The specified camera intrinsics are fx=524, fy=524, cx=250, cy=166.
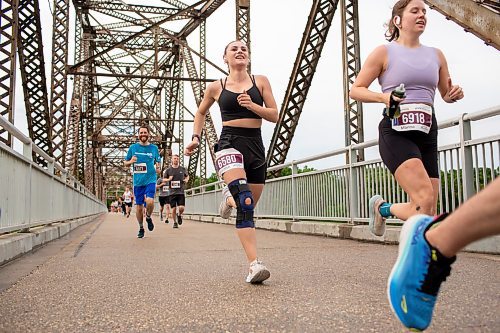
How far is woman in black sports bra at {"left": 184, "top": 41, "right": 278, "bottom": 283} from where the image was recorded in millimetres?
3992

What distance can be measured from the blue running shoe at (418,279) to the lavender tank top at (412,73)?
170 centimetres

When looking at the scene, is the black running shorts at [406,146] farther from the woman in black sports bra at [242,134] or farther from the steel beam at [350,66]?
the steel beam at [350,66]

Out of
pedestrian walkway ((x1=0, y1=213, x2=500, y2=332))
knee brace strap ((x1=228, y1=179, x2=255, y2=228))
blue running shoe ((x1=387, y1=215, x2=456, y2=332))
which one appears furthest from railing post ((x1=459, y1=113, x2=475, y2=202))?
blue running shoe ((x1=387, y1=215, x2=456, y2=332))

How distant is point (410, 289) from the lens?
1.81 m

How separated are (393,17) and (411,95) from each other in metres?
0.60

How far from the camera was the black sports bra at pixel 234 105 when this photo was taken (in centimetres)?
418

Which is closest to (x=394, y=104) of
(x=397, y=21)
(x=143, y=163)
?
(x=397, y=21)

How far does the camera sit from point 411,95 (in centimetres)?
336

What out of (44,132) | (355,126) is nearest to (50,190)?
(44,132)

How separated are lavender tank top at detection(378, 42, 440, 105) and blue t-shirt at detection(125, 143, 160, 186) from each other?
682 centimetres

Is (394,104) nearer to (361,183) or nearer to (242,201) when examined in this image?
(242,201)

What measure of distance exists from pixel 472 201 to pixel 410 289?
0.43 meters

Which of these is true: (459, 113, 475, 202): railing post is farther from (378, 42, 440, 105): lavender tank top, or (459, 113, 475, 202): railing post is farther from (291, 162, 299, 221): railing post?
(291, 162, 299, 221): railing post

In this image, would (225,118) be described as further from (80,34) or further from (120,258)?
(80,34)
